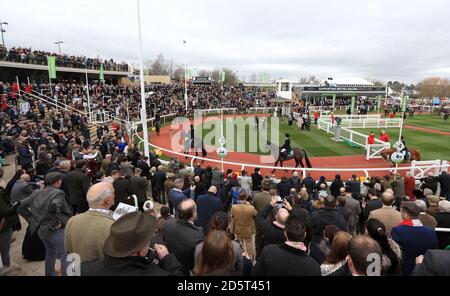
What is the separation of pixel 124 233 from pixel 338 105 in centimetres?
5042

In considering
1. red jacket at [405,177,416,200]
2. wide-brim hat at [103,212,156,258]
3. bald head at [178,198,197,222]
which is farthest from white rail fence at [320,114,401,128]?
wide-brim hat at [103,212,156,258]

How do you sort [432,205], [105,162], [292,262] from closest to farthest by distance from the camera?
[292,262]
[432,205]
[105,162]

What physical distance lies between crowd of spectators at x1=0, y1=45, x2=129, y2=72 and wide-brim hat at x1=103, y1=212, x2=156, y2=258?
29323 millimetres

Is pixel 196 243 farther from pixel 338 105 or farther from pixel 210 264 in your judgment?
pixel 338 105

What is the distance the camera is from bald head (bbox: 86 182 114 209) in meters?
3.46

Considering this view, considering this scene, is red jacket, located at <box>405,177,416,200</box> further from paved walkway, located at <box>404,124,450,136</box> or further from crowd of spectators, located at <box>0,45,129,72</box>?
crowd of spectators, located at <box>0,45,129,72</box>

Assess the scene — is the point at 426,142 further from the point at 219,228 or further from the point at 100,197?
the point at 100,197

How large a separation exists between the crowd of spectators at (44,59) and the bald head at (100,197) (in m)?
28.1

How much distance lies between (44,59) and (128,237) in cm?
3381

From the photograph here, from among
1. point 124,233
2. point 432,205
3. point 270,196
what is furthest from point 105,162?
point 432,205

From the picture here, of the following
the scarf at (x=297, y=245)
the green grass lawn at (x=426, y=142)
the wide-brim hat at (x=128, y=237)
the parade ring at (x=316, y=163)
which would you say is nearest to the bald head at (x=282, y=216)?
the scarf at (x=297, y=245)

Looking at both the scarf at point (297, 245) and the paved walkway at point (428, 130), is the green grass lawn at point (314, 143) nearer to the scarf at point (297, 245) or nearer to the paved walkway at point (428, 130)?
the paved walkway at point (428, 130)

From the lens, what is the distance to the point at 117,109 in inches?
1082

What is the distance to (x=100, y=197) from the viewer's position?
3.47 m
